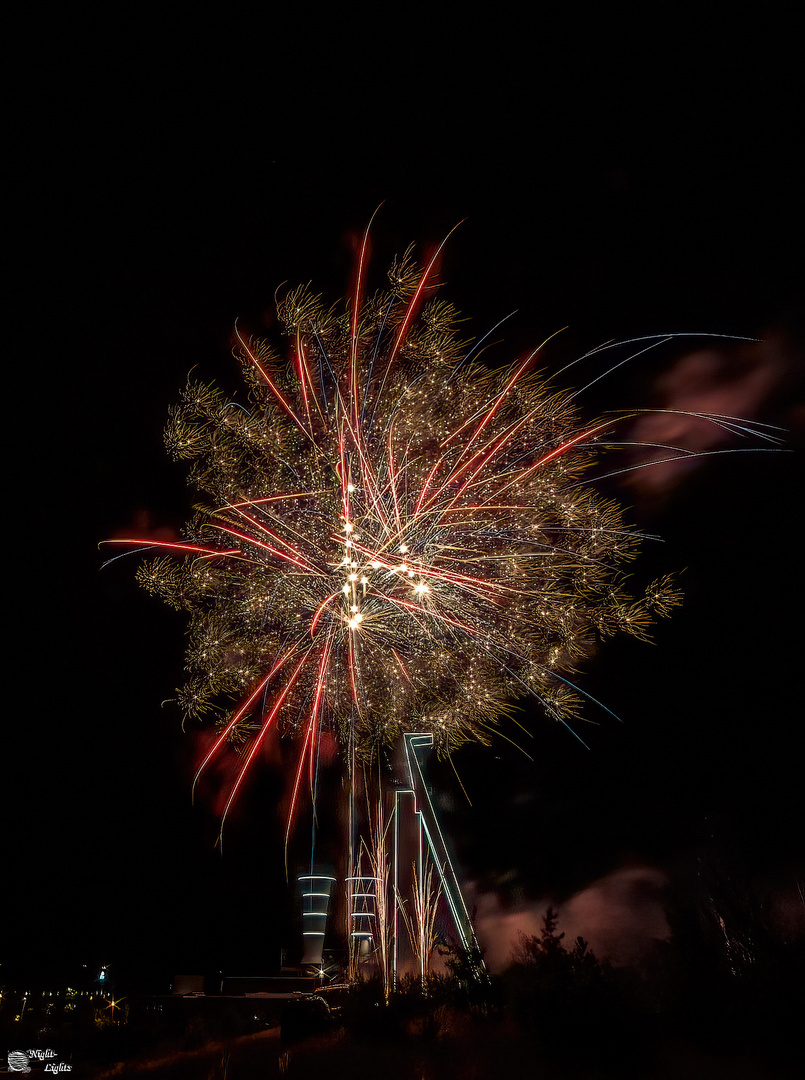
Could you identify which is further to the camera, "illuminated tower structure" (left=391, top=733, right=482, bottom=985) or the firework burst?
"illuminated tower structure" (left=391, top=733, right=482, bottom=985)

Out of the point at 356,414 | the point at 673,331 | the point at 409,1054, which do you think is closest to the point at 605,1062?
the point at 409,1054

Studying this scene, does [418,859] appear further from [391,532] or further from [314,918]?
[391,532]

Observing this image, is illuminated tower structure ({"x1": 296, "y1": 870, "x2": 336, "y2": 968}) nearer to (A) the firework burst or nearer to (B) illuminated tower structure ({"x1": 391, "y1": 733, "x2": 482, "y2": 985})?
(B) illuminated tower structure ({"x1": 391, "y1": 733, "x2": 482, "y2": 985})

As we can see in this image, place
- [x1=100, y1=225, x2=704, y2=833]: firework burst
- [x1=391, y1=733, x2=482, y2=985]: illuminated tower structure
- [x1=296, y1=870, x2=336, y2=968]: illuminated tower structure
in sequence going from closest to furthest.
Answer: [x1=100, y1=225, x2=704, y2=833]: firework burst, [x1=391, y1=733, x2=482, y2=985]: illuminated tower structure, [x1=296, y1=870, x2=336, y2=968]: illuminated tower structure

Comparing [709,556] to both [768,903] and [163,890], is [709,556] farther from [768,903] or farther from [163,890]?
[163,890]

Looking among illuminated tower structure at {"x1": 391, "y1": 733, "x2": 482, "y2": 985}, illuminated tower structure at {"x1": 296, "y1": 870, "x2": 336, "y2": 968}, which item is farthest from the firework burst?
illuminated tower structure at {"x1": 296, "y1": 870, "x2": 336, "y2": 968}

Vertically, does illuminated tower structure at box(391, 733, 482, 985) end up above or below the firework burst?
below

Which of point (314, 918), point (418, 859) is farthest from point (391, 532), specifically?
point (314, 918)

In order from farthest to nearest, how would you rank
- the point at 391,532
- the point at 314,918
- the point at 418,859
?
the point at 314,918 → the point at 418,859 → the point at 391,532
